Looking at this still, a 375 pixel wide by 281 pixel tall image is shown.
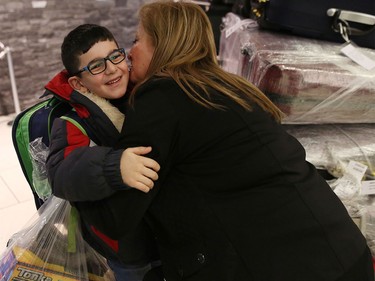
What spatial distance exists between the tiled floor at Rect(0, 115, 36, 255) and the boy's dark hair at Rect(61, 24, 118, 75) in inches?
42.2

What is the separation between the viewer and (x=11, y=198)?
6.66ft

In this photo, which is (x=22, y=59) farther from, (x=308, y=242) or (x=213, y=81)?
(x=308, y=242)

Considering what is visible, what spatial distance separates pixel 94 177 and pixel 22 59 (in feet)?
7.59

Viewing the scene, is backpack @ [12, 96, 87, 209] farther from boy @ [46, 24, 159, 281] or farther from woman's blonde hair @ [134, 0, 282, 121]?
woman's blonde hair @ [134, 0, 282, 121]

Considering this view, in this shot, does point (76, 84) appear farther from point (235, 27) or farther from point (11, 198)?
point (11, 198)

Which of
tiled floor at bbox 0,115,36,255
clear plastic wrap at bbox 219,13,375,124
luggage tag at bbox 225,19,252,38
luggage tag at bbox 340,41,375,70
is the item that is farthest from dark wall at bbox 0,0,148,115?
luggage tag at bbox 340,41,375,70

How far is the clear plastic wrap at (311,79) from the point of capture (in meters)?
1.22

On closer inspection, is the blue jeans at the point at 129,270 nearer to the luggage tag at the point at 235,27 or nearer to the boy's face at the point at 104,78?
the boy's face at the point at 104,78

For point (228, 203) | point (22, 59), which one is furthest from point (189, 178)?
point (22, 59)

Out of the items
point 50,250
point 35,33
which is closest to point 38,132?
point 50,250

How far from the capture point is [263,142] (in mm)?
837

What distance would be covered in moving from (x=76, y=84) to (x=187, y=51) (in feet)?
1.10

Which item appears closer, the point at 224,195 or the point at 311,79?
the point at 224,195

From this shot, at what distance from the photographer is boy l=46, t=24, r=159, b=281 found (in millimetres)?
888
